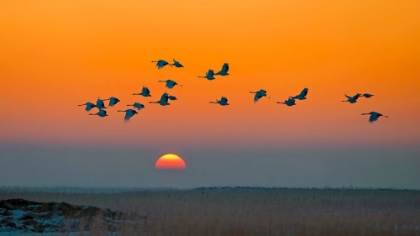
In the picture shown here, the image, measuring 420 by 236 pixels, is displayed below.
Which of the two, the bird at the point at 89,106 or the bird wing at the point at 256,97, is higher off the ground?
the bird wing at the point at 256,97

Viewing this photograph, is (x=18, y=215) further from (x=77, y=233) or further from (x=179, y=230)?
(x=179, y=230)

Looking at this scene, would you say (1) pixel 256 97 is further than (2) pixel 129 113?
No

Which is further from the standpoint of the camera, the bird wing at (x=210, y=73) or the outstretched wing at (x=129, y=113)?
the outstretched wing at (x=129, y=113)

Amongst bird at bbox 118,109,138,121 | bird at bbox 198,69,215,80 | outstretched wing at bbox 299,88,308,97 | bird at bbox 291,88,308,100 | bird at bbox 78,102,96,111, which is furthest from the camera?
bird at bbox 78,102,96,111

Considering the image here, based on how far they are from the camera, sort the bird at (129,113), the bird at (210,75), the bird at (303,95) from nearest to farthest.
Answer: the bird at (210,75)
the bird at (129,113)
the bird at (303,95)

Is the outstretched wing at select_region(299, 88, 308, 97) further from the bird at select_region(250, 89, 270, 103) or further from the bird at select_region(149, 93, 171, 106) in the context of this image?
the bird at select_region(149, 93, 171, 106)

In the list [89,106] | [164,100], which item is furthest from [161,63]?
[89,106]

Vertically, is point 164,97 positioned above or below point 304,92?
below

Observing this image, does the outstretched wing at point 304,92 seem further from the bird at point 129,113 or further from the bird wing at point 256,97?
the bird at point 129,113

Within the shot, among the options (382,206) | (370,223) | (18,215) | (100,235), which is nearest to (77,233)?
(100,235)

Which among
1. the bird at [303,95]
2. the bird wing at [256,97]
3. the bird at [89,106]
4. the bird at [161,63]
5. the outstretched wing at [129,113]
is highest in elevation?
→ the bird at [161,63]

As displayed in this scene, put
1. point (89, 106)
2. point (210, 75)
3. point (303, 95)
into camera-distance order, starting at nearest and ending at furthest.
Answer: point (210, 75) → point (303, 95) → point (89, 106)

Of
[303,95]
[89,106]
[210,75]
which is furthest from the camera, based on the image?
[89,106]

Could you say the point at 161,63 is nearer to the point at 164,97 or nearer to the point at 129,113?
the point at 164,97
